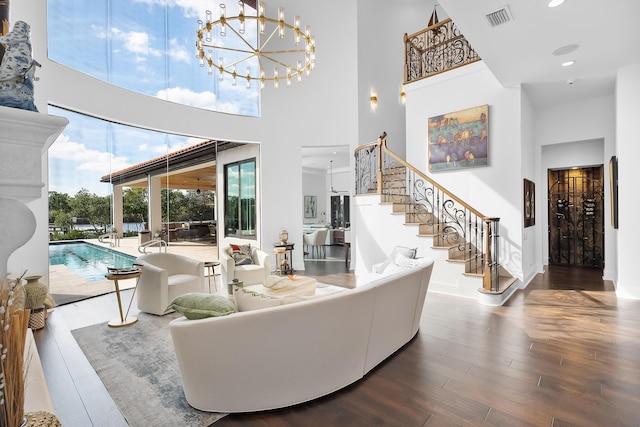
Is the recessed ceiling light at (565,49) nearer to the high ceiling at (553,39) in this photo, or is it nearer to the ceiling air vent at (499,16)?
the high ceiling at (553,39)

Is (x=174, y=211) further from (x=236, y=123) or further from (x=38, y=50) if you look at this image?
(x=38, y=50)

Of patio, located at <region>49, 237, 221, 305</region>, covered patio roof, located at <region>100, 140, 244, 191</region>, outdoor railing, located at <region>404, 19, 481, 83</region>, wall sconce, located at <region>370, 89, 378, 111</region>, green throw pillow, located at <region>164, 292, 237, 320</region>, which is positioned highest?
outdoor railing, located at <region>404, 19, 481, 83</region>

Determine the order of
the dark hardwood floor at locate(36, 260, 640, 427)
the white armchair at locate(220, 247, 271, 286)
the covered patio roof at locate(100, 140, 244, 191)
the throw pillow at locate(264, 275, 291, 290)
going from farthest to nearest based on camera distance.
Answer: the covered patio roof at locate(100, 140, 244, 191)
the white armchair at locate(220, 247, 271, 286)
the throw pillow at locate(264, 275, 291, 290)
the dark hardwood floor at locate(36, 260, 640, 427)

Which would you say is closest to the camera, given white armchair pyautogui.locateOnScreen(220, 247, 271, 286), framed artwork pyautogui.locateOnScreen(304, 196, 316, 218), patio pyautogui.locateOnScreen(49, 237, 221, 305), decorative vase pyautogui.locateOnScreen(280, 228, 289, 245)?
patio pyautogui.locateOnScreen(49, 237, 221, 305)

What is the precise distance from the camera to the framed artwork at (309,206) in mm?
14266

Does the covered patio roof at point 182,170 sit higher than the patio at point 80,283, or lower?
higher

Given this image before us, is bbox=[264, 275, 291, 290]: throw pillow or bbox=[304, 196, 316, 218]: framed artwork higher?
bbox=[304, 196, 316, 218]: framed artwork

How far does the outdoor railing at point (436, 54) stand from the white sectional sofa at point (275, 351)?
572cm

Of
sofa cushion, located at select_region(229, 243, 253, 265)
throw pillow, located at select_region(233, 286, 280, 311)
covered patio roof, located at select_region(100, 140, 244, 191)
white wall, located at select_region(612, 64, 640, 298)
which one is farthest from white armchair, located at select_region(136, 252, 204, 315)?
white wall, located at select_region(612, 64, 640, 298)

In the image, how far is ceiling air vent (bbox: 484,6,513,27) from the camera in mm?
3559

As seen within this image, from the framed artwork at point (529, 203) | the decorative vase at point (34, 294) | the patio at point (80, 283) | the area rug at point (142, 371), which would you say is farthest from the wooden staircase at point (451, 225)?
the decorative vase at point (34, 294)

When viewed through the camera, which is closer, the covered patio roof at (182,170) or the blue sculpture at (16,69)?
the blue sculpture at (16,69)

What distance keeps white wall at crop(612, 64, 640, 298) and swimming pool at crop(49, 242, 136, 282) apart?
8.40m

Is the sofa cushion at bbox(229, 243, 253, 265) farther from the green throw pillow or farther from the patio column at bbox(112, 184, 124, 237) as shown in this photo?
the green throw pillow
